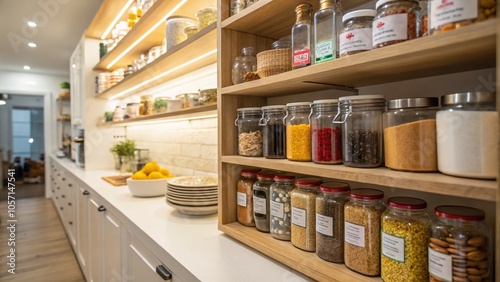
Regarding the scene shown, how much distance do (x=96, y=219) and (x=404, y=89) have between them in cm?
193

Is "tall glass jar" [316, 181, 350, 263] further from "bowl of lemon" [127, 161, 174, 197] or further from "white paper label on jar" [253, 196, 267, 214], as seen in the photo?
"bowl of lemon" [127, 161, 174, 197]

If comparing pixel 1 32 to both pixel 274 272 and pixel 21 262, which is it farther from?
pixel 274 272

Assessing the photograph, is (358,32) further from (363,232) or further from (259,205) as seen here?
(259,205)

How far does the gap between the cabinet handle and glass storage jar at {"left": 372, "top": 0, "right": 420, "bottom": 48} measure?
0.89m

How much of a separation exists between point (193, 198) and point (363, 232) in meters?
0.83

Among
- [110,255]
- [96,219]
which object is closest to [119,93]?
[96,219]

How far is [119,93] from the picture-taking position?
2.94 metres

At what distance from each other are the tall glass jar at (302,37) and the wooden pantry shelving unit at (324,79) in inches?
1.9

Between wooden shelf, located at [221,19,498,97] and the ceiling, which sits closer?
wooden shelf, located at [221,19,498,97]

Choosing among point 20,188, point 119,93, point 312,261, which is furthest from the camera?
point 20,188

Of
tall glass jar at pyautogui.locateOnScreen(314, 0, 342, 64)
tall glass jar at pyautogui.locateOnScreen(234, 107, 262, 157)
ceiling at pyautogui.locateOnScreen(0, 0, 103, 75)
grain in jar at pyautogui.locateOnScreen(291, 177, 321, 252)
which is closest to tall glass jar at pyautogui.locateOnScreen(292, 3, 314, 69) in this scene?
tall glass jar at pyautogui.locateOnScreen(314, 0, 342, 64)

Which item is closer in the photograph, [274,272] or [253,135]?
[274,272]

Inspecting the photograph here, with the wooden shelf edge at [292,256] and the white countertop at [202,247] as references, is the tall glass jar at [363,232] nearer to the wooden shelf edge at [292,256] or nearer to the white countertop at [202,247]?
the wooden shelf edge at [292,256]

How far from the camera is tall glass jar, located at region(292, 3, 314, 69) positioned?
81 centimetres
